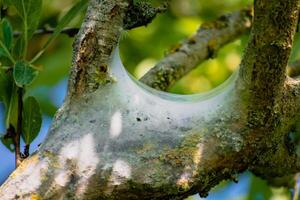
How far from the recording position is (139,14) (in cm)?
159

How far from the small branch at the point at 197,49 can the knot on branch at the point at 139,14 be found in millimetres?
457

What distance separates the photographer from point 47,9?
3408 millimetres

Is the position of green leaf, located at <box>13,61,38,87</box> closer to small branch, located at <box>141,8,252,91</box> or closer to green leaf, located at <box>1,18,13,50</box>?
green leaf, located at <box>1,18,13,50</box>

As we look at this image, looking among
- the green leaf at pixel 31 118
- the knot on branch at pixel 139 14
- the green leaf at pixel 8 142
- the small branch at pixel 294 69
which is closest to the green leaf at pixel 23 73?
the green leaf at pixel 31 118

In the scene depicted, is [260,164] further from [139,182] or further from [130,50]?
[130,50]

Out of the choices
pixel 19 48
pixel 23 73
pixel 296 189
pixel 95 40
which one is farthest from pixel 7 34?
pixel 296 189

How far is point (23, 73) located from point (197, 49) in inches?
29.8

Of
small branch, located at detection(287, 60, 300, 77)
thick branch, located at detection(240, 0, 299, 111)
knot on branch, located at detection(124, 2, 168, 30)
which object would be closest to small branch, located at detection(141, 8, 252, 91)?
small branch, located at detection(287, 60, 300, 77)

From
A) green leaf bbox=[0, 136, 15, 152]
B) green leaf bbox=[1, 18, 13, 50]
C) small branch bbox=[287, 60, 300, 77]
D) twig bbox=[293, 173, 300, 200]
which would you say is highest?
green leaf bbox=[1, 18, 13, 50]

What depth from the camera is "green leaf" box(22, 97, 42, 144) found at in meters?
1.80

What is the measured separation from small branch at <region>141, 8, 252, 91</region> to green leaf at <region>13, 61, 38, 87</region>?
1.34 ft

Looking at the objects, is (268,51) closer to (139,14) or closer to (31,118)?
(139,14)

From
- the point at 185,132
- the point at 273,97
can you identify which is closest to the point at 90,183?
the point at 185,132

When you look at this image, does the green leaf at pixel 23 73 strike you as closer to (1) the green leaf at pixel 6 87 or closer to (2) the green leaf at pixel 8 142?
(1) the green leaf at pixel 6 87
